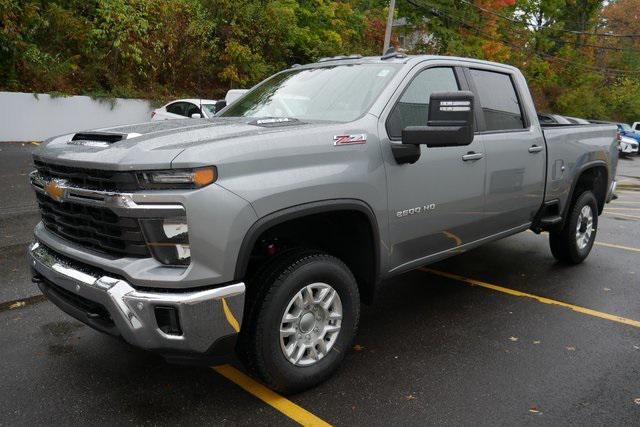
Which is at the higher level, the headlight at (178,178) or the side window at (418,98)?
the side window at (418,98)

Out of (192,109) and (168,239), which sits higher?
(168,239)

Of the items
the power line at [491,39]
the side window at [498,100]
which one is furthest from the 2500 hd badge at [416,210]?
the power line at [491,39]

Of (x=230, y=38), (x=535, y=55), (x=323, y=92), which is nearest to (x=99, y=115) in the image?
(x=230, y=38)

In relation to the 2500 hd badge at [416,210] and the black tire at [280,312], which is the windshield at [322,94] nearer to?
the 2500 hd badge at [416,210]

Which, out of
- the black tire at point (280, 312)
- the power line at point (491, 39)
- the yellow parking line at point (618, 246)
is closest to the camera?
the black tire at point (280, 312)

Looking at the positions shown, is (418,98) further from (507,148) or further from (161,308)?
(161,308)

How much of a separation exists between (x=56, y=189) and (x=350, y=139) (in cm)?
166

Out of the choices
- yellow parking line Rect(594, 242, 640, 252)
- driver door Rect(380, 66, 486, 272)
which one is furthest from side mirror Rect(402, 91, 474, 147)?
yellow parking line Rect(594, 242, 640, 252)

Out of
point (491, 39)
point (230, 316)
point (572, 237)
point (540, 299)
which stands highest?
point (491, 39)

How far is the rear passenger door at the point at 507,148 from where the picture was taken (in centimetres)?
436

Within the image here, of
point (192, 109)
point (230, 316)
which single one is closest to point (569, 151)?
point (230, 316)

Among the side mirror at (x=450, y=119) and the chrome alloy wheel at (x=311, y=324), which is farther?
the side mirror at (x=450, y=119)

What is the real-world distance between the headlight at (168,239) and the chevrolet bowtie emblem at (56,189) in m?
0.65

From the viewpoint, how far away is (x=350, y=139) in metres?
3.23
